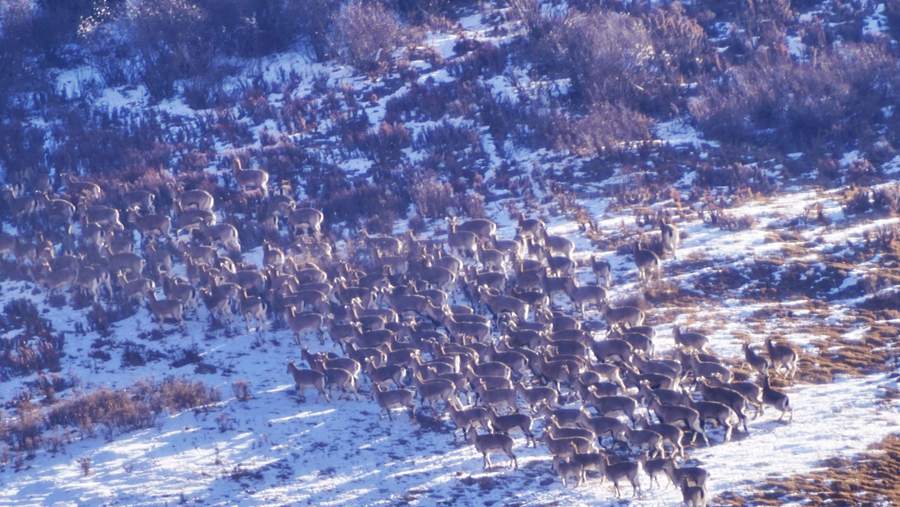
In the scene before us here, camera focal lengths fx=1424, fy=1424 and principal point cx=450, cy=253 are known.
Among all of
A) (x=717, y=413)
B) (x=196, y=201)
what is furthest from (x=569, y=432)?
(x=196, y=201)

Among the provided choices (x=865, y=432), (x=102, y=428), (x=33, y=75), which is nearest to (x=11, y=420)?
(x=102, y=428)

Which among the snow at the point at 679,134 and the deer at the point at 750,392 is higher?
the snow at the point at 679,134

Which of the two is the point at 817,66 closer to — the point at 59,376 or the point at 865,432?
the point at 865,432

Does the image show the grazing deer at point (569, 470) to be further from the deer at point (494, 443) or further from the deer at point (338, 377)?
the deer at point (338, 377)

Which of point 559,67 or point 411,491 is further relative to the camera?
point 559,67

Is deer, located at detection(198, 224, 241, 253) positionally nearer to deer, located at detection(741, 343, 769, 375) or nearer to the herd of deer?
the herd of deer

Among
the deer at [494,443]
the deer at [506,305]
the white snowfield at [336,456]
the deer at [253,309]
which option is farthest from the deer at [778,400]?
the deer at [253,309]
